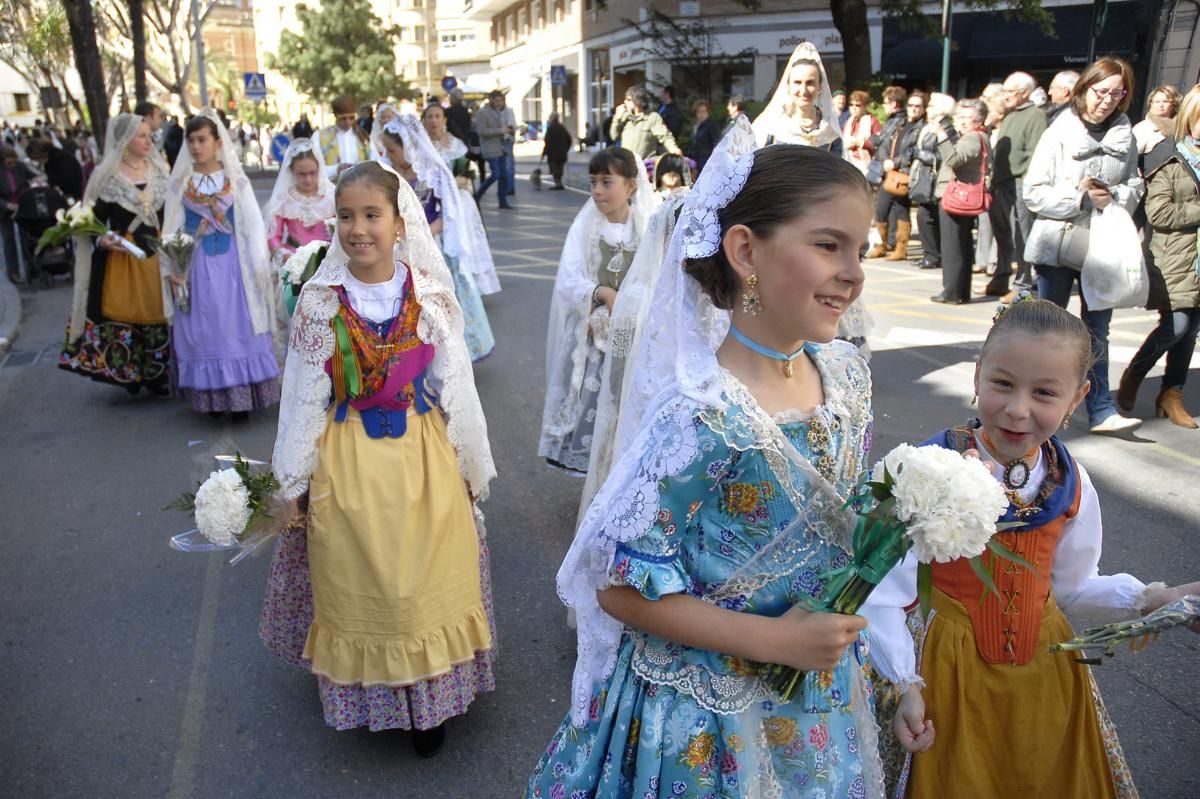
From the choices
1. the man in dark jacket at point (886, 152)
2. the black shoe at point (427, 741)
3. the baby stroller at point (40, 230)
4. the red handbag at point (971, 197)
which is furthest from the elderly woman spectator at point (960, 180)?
the baby stroller at point (40, 230)

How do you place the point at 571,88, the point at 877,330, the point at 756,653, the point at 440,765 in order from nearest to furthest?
the point at 756,653, the point at 440,765, the point at 877,330, the point at 571,88

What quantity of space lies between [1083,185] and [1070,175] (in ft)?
0.39

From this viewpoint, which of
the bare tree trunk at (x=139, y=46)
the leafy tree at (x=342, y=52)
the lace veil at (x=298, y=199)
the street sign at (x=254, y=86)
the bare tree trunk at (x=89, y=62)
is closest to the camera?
the lace veil at (x=298, y=199)

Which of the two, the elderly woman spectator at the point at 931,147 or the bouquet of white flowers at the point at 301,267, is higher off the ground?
the elderly woman spectator at the point at 931,147

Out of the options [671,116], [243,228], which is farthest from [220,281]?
[671,116]

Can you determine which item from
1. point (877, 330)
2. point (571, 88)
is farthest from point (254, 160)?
point (877, 330)

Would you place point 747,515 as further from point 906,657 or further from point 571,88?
point 571,88

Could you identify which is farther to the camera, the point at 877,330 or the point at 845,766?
the point at 877,330

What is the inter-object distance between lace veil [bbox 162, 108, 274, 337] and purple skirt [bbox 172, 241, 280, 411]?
81 millimetres

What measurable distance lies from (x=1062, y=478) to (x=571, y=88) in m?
46.2

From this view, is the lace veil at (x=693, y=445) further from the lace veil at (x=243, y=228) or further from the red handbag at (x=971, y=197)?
the red handbag at (x=971, y=197)

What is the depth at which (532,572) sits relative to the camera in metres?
4.68

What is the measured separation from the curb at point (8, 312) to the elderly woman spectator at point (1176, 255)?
10350mm

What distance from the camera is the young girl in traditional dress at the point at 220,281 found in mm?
6902
